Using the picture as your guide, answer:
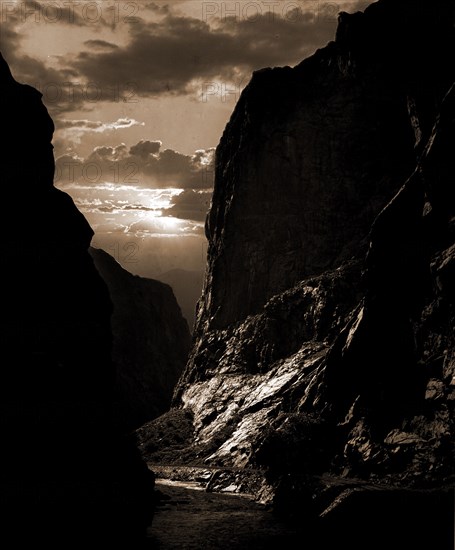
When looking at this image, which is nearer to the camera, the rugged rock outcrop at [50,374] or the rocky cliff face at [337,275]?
the rugged rock outcrop at [50,374]

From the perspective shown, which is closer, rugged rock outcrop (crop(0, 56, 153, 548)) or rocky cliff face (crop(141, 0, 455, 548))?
rugged rock outcrop (crop(0, 56, 153, 548))

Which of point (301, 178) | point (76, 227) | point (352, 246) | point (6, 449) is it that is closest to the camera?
point (6, 449)

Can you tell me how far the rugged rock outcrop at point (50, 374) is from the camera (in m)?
36.0

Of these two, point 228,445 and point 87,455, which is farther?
point 228,445

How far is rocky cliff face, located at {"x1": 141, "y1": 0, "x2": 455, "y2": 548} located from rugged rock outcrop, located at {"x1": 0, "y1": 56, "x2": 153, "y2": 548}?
18.1m

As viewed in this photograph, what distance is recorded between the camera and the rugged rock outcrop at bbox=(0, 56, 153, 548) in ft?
118

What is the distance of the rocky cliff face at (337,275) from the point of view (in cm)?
6850

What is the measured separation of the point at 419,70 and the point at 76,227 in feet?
317

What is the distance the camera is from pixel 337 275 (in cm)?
12731

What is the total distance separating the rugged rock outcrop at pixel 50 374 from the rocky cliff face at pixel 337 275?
59.5ft

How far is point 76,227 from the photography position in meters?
50.2

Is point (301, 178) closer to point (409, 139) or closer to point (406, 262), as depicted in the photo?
point (409, 139)

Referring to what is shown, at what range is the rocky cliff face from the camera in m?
68.5

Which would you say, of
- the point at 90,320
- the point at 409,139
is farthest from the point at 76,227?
the point at 409,139
